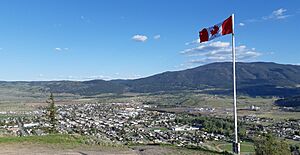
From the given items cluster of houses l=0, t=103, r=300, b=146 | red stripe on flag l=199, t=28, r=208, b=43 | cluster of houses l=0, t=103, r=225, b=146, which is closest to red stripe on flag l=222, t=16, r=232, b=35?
red stripe on flag l=199, t=28, r=208, b=43

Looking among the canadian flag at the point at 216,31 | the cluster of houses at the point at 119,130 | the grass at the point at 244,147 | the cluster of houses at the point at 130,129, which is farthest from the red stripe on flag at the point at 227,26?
the grass at the point at 244,147

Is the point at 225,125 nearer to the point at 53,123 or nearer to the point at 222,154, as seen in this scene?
the point at 53,123

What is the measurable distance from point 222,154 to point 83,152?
7308 mm

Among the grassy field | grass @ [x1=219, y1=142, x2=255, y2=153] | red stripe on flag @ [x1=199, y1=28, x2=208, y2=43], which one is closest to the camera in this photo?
red stripe on flag @ [x1=199, y1=28, x2=208, y2=43]

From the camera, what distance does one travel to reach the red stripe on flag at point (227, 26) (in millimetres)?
17250

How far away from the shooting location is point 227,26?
1742 cm

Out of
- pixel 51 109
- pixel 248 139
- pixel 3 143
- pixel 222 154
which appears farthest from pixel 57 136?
pixel 248 139

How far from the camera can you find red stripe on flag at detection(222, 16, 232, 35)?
17.2m

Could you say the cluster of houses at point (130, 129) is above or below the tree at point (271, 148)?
below

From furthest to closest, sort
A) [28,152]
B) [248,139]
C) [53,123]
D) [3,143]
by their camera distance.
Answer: [248,139] < [53,123] < [3,143] < [28,152]

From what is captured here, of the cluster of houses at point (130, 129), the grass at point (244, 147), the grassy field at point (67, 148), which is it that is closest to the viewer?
the grassy field at point (67, 148)

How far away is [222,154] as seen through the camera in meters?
19.1

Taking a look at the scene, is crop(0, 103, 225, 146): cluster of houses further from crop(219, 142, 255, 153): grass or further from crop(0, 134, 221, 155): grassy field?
crop(0, 134, 221, 155): grassy field

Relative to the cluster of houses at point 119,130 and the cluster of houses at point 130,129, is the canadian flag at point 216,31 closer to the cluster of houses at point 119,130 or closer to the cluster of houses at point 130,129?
the cluster of houses at point 130,129
